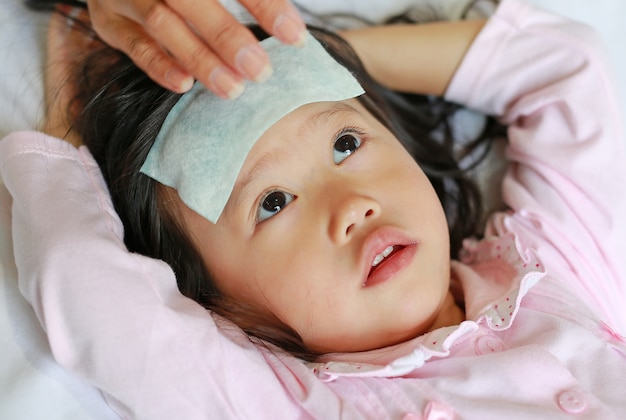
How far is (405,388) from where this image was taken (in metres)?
1.03

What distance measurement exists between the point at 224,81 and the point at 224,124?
0.46ft

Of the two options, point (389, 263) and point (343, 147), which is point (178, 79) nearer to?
point (343, 147)

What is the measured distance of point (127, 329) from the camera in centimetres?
93

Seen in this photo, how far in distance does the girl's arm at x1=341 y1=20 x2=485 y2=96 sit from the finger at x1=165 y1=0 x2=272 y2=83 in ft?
1.81

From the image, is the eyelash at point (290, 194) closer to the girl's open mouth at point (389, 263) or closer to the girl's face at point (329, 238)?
the girl's face at point (329, 238)

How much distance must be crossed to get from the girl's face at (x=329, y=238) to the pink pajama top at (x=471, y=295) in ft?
0.20

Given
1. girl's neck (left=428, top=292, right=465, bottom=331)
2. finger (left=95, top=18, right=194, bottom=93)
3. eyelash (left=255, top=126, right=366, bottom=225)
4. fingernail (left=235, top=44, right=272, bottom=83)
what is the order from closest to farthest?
fingernail (left=235, top=44, right=272, bottom=83) < finger (left=95, top=18, right=194, bottom=93) < eyelash (left=255, top=126, right=366, bottom=225) < girl's neck (left=428, top=292, right=465, bottom=331)

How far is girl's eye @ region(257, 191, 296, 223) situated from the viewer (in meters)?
1.05

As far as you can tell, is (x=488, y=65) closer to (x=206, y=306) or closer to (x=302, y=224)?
(x=302, y=224)

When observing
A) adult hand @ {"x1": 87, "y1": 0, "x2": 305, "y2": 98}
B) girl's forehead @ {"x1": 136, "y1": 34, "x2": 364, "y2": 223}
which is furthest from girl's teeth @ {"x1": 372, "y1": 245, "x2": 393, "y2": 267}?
adult hand @ {"x1": 87, "y1": 0, "x2": 305, "y2": 98}

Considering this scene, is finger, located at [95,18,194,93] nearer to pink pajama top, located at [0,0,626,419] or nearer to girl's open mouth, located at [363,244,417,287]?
pink pajama top, located at [0,0,626,419]

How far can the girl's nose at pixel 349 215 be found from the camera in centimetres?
99

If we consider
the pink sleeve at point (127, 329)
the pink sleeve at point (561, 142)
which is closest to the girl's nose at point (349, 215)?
the pink sleeve at point (127, 329)

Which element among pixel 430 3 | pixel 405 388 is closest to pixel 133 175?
pixel 405 388
